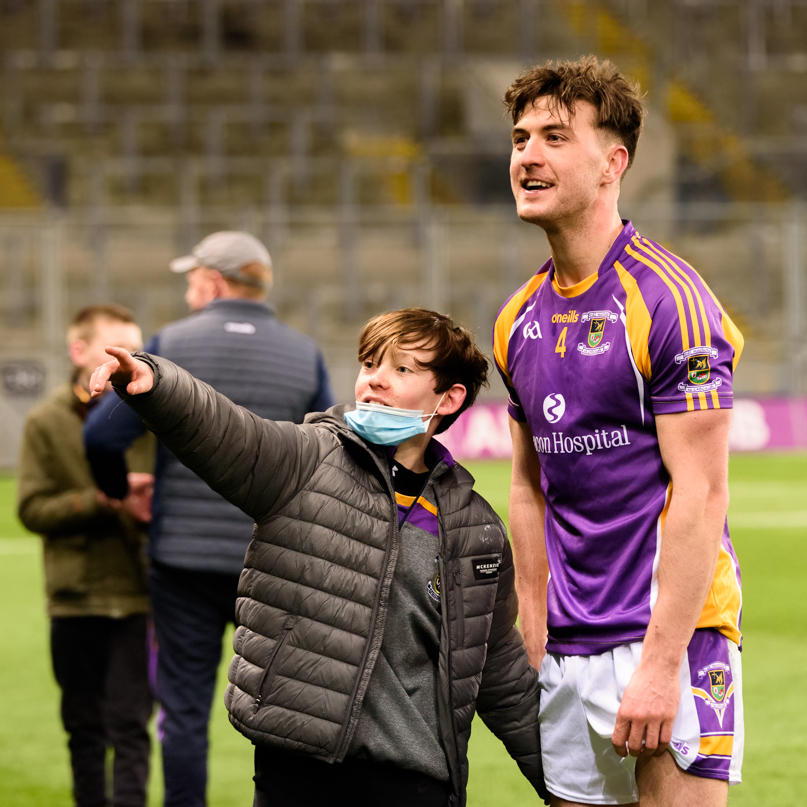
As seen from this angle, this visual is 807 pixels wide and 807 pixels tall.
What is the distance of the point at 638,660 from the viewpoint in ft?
7.70

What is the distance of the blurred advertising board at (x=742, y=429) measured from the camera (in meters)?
16.9

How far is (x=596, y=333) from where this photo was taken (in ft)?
7.82

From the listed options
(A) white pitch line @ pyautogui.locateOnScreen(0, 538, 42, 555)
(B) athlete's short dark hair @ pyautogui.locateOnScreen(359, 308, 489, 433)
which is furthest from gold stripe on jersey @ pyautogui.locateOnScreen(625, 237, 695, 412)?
(A) white pitch line @ pyautogui.locateOnScreen(0, 538, 42, 555)

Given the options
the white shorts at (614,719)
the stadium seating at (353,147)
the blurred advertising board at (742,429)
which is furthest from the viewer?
the stadium seating at (353,147)

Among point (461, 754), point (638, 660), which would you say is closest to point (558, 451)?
point (638, 660)

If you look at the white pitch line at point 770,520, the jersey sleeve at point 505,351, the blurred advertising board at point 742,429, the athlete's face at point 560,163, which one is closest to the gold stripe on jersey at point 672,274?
the athlete's face at point 560,163

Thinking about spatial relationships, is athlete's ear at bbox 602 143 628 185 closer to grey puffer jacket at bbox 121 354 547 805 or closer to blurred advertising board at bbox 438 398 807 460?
grey puffer jacket at bbox 121 354 547 805

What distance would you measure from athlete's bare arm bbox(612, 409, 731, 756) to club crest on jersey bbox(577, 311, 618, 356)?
20 centimetres

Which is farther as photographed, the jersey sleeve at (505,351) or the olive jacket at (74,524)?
the olive jacket at (74,524)


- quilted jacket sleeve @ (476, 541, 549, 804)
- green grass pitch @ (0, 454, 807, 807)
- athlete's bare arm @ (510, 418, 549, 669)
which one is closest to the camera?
quilted jacket sleeve @ (476, 541, 549, 804)

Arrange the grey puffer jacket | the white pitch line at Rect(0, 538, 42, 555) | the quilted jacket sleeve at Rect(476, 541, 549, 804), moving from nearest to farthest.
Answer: the grey puffer jacket, the quilted jacket sleeve at Rect(476, 541, 549, 804), the white pitch line at Rect(0, 538, 42, 555)

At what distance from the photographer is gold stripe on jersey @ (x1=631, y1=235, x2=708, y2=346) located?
224 centimetres

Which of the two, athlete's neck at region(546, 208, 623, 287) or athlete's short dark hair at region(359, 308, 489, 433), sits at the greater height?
athlete's neck at region(546, 208, 623, 287)

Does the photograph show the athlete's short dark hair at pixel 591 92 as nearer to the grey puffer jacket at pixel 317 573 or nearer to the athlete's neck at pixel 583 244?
the athlete's neck at pixel 583 244
